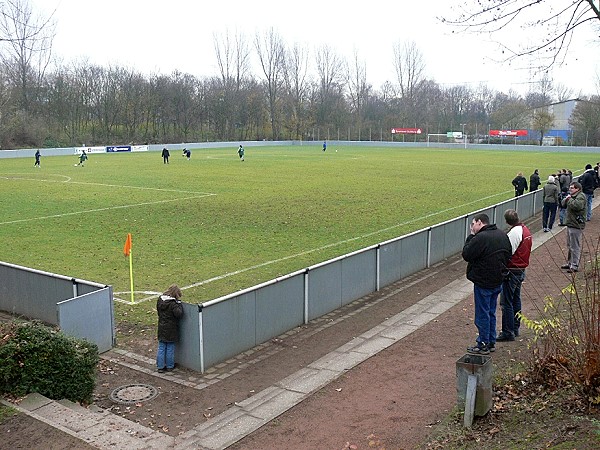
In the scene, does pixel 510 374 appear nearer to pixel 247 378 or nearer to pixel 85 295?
pixel 247 378

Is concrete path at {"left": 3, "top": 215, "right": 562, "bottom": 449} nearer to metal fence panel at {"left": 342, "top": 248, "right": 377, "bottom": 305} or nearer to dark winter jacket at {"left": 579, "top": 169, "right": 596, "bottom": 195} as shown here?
metal fence panel at {"left": 342, "top": 248, "right": 377, "bottom": 305}

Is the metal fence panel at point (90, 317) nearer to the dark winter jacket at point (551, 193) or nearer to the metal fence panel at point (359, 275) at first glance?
the metal fence panel at point (359, 275)

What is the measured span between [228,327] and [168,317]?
2.97 feet

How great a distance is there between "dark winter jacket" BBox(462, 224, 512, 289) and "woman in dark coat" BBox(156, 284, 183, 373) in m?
4.07

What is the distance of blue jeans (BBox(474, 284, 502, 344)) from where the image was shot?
837 centimetres

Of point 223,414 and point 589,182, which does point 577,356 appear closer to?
point 223,414

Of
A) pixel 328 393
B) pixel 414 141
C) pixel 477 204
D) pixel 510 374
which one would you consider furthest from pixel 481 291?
pixel 414 141

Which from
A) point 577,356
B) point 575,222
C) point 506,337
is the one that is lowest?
point 506,337

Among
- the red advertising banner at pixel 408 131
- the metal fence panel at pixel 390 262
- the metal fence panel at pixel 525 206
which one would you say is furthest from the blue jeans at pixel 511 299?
the red advertising banner at pixel 408 131

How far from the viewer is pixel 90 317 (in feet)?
30.5

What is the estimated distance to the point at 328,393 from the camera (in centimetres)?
761

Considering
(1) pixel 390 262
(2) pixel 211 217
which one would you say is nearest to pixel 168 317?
(1) pixel 390 262

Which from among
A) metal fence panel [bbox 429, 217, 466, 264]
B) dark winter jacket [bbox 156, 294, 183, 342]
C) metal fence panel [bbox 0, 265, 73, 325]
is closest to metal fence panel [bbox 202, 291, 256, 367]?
dark winter jacket [bbox 156, 294, 183, 342]

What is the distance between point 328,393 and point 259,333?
2301 mm
